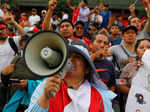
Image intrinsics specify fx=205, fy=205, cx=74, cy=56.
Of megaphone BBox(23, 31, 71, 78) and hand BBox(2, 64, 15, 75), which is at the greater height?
megaphone BBox(23, 31, 71, 78)

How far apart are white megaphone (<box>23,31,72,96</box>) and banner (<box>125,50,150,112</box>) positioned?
1.14m

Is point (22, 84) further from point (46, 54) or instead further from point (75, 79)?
point (46, 54)

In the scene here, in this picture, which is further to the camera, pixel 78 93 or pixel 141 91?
pixel 141 91

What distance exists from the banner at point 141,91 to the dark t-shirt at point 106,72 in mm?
569

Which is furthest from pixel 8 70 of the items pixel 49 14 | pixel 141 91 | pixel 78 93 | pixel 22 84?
pixel 141 91

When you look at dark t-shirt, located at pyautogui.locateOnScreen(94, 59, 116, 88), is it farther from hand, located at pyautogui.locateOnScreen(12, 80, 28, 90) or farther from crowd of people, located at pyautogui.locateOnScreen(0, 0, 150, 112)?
hand, located at pyautogui.locateOnScreen(12, 80, 28, 90)

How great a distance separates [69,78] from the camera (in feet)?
6.30

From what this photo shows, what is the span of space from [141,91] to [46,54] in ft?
4.41

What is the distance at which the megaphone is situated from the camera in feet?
4.32

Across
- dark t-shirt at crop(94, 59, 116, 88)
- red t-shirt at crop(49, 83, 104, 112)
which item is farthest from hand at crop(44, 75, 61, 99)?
dark t-shirt at crop(94, 59, 116, 88)

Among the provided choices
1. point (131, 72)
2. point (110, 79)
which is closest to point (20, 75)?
point (110, 79)

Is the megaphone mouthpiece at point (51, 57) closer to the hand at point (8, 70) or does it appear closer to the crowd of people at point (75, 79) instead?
the crowd of people at point (75, 79)

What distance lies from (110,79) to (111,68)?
6.3 inches

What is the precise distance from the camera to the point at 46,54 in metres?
1.32
